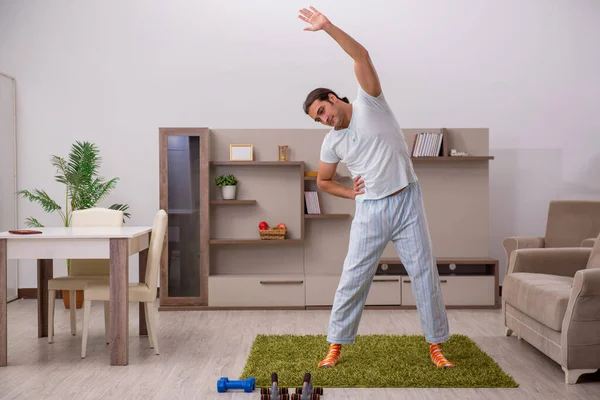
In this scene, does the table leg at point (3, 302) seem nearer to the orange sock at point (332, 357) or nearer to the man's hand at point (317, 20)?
the orange sock at point (332, 357)

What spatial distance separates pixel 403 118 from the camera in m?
6.69

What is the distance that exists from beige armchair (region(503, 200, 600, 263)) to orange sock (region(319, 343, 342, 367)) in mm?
2718

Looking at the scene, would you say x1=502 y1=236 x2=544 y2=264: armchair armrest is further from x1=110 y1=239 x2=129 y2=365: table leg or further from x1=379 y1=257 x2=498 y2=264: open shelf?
x1=110 y1=239 x2=129 y2=365: table leg

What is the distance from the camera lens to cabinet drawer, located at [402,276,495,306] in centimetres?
599

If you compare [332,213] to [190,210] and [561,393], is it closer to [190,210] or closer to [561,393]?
[190,210]

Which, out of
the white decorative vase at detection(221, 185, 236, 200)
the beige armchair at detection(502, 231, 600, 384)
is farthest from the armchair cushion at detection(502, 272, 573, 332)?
the white decorative vase at detection(221, 185, 236, 200)

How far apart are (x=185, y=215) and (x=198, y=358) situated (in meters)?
2.09

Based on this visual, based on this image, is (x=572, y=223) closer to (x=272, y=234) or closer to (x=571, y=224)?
(x=571, y=224)

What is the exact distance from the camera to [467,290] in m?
6.00

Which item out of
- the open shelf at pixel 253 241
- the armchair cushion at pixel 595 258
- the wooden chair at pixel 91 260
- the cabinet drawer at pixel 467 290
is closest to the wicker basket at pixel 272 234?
the open shelf at pixel 253 241

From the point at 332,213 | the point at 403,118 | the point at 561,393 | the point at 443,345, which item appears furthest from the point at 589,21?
the point at 561,393

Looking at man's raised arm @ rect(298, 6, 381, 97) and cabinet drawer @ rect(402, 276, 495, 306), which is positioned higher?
man's raised arm @ rect(298, 6, 381, 97)

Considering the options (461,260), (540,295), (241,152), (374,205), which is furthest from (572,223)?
(374,205)

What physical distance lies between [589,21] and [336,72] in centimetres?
249
